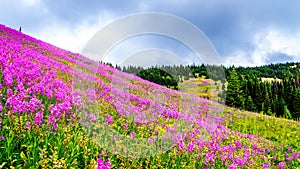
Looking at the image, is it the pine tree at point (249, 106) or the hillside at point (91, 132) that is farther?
the pine tree at point (249, 106)

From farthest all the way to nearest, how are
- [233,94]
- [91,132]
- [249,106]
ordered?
[249,106], [233,94], [91,132]

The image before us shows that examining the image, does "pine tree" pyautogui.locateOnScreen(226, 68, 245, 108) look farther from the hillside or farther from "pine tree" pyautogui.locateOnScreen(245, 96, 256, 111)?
the hillside

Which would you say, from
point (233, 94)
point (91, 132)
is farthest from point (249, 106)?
point (91, 132)

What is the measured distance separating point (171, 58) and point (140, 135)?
2579 mm

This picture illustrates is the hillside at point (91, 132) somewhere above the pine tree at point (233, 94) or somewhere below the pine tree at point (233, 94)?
below

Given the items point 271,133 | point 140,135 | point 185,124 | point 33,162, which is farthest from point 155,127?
point 271,133

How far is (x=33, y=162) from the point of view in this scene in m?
3.53

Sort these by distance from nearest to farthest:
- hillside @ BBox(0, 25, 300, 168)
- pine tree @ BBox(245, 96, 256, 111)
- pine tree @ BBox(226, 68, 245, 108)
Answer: hillside @ BBox(0, 25, 300, 168) < pine tree @ BBox(226, 68, 245, 108) < pine tree @ BBox(245, 96, 256, 111)

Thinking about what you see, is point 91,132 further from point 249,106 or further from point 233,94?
point 249,106

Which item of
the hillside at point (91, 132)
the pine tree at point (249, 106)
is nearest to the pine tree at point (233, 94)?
the pine tree at point (249, 106)

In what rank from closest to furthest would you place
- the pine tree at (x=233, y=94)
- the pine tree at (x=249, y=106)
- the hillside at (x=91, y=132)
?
the hillside at (x=91, y=132) → the pine tree at (x=233, y=94) → the pine tree at (x=249, y=106)

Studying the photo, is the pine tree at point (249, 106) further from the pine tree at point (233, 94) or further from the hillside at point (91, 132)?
the hillside at point (91, 132)

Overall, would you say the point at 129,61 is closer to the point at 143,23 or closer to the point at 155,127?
the point at 143,23

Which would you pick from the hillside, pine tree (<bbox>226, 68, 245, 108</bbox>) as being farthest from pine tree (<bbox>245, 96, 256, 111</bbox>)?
the hillside
